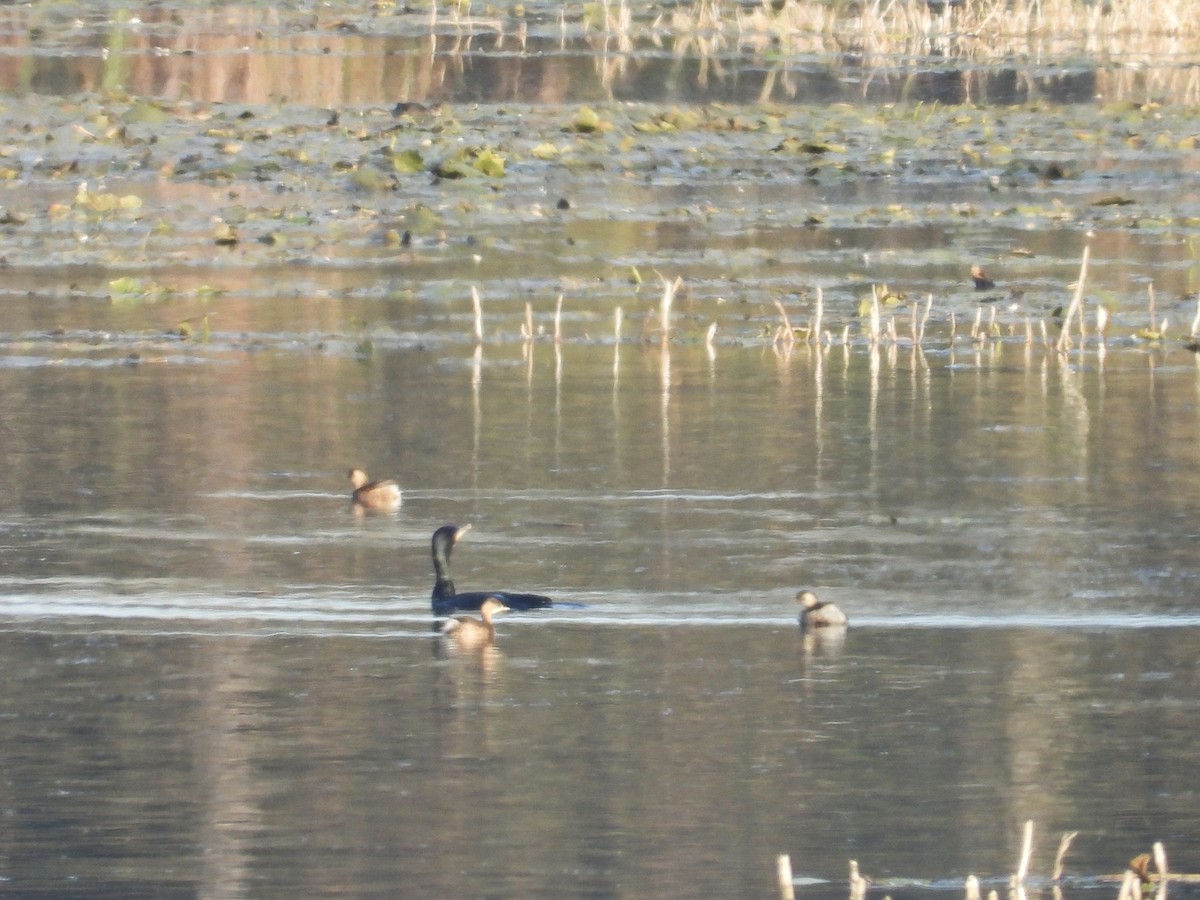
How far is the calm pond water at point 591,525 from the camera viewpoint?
7.09m

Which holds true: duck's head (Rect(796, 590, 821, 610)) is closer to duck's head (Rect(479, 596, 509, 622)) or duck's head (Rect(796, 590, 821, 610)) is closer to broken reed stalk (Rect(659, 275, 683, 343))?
duck's head (Rect(479, 596, 509, 622))

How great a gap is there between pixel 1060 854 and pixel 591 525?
520 centimetres

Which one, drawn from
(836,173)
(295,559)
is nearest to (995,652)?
(295,559)

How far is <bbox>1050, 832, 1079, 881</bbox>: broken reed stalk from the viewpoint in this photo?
6.31 m

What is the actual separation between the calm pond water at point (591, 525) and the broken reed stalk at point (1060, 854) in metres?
0.05

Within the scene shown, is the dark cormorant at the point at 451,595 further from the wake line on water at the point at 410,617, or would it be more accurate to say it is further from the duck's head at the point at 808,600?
the duck's head at the point at 808,600

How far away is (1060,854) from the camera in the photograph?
6.23 m

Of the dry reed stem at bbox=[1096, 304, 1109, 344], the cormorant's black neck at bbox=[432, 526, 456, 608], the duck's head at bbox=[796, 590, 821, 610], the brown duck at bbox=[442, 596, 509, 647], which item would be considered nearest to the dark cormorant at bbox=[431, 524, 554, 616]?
the cormorant's black neck at bbox=[432, 526, 456, 608]

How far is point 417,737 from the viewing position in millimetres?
7934

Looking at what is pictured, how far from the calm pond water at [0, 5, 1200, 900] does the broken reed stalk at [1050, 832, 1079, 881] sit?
5 centimetres

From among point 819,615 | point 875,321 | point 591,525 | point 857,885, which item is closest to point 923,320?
point 875,321

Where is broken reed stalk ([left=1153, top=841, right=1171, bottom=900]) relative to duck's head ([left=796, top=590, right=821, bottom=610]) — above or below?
above

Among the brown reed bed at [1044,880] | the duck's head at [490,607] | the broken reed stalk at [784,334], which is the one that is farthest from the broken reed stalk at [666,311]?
the brown reed bed at [1044,880]

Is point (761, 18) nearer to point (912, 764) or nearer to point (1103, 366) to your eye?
point (1103, 366)
